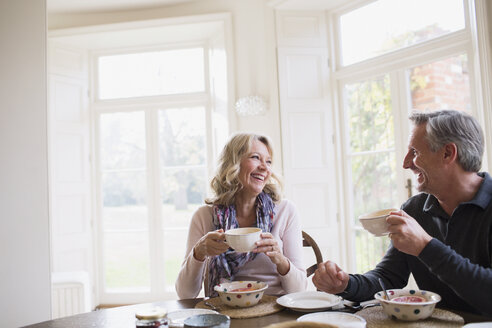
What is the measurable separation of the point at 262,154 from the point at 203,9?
2.74 meters

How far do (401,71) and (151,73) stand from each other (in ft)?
8.65

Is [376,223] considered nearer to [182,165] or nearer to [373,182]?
[373,182]

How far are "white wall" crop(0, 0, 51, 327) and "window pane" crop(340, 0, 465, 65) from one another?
2.68 metres

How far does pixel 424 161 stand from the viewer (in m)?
1.42

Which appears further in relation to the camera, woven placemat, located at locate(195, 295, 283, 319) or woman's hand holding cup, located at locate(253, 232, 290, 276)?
woman's hand holding cup, located at locate(253, 232, 290, 276)

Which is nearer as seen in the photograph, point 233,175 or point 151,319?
point 151,319

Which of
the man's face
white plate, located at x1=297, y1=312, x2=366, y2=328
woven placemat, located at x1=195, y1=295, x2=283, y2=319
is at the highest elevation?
the man's face

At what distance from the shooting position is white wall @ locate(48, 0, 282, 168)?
13.1ft

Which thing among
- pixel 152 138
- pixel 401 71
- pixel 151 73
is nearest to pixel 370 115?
pixel 401 71

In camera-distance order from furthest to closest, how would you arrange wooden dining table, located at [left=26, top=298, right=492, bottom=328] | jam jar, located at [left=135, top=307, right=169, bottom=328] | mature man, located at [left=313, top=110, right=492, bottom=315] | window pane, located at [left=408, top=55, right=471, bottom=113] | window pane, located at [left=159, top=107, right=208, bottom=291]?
1. window pane, located at [left=159, top=107, right=208, bottom=291]
2. window pane, located at [left=408, top=55, right=471, bottom=113]
3. mature man, located at [left=313, top=110, right=492, bottom=315]
4. wooden dining table, located at [left=26, top=298, right=492, bottom=328]
5. jam jar, located at [left=135, top=307, right=169, bottom=328]

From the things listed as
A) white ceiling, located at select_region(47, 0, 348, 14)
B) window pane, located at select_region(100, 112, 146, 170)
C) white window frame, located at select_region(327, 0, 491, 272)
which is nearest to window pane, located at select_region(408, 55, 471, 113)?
white window frame, located at select_region(327, 0, 491, 272)

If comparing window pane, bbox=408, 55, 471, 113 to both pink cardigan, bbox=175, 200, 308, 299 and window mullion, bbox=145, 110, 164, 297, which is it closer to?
pink cardigan, bbox=175, 200, 308, 299

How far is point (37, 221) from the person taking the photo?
206 cm

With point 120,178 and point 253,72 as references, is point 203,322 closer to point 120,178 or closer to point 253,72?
point 253,72
